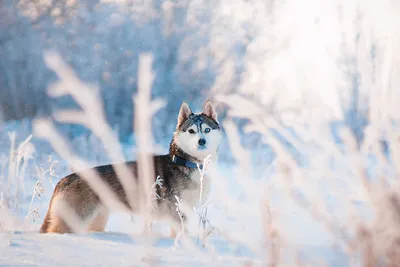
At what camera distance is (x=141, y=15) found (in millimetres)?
5941

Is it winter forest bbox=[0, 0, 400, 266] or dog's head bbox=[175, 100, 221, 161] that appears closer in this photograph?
winter forest bbox=[0, 0, 400, 266]

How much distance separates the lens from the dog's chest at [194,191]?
2615 millimetres

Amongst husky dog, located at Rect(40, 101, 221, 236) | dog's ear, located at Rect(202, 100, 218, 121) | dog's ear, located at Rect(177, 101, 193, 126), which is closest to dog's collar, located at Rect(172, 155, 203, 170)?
husky dog, located at Rect(40, 101, 221, 236)

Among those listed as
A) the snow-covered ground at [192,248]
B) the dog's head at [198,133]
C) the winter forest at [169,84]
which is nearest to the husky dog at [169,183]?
the dog's head at [198,133]

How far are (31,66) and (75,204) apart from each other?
4683 millimetres

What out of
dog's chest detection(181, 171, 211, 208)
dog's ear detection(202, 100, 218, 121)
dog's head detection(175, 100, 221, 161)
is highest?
dog's ear detection(202, 100, 218, 121)

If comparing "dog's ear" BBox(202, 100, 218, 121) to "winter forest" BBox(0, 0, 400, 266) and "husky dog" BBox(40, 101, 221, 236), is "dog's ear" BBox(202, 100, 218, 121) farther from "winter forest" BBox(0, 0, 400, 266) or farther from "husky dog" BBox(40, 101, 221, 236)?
"winter forest" BBox(0, 0, 400, 266)

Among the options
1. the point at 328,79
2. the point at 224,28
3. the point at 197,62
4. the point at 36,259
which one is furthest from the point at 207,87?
the point at 36,259

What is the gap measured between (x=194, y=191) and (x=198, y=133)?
382 mm

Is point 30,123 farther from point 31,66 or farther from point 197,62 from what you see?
point 197,62

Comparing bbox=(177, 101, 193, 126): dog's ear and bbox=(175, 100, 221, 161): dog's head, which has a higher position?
bbox=(177, 101, 193, 126): dog's ear

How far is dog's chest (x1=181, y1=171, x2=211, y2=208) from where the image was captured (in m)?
2.62

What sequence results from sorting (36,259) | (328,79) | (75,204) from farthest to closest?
1. (328,79)
2. (75,204)
3. (36,259)

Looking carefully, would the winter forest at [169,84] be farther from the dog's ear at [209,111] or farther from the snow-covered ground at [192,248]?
the dog's ear at [209,111]
